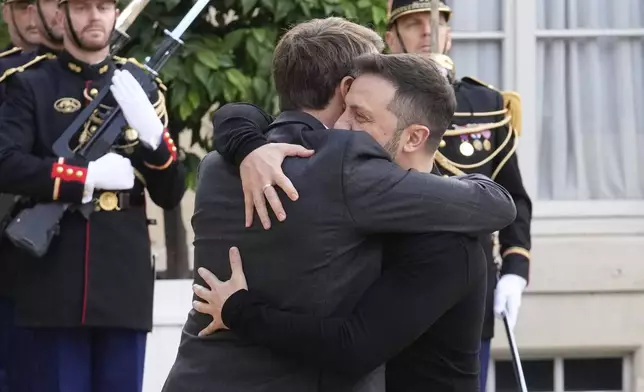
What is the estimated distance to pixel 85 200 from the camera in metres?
4.56

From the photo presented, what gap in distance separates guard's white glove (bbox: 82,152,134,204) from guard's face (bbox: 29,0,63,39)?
1.91ft

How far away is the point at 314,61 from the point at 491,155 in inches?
78.0

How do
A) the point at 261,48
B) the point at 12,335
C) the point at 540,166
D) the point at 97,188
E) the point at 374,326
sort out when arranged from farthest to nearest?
the point at 540,166
the point at 261,48
the point at 12,335
the point at 97,188
the point at 374,326

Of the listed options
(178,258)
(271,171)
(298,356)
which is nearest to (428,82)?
(271,171)

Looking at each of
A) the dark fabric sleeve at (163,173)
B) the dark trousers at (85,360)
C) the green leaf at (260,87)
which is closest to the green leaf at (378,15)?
the green leaf at (260,87)

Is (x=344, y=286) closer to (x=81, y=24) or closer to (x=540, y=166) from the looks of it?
(x=81, y=24)

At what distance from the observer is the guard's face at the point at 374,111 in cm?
280

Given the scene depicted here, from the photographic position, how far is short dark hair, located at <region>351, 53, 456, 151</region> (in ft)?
9.17

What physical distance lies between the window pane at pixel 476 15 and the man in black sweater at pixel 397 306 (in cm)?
364

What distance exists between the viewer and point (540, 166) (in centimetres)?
657

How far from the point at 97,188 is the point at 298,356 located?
1976 millimetres

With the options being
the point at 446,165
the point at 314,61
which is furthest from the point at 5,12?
the point at 314,61

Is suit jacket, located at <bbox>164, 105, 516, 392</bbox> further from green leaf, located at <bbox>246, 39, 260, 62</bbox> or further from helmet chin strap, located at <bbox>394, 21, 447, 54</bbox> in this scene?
green leaf, located at <bbox>246, 39, 260, 62</bbox>

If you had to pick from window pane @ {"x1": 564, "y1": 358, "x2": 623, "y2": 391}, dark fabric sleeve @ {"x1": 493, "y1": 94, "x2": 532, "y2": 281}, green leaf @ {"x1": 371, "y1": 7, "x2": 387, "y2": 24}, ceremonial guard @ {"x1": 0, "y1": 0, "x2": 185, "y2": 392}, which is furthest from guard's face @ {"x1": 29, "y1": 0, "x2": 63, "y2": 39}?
window pane @ {"x1": 564, "y1": 358, "x2": 623, "y2": 391}
